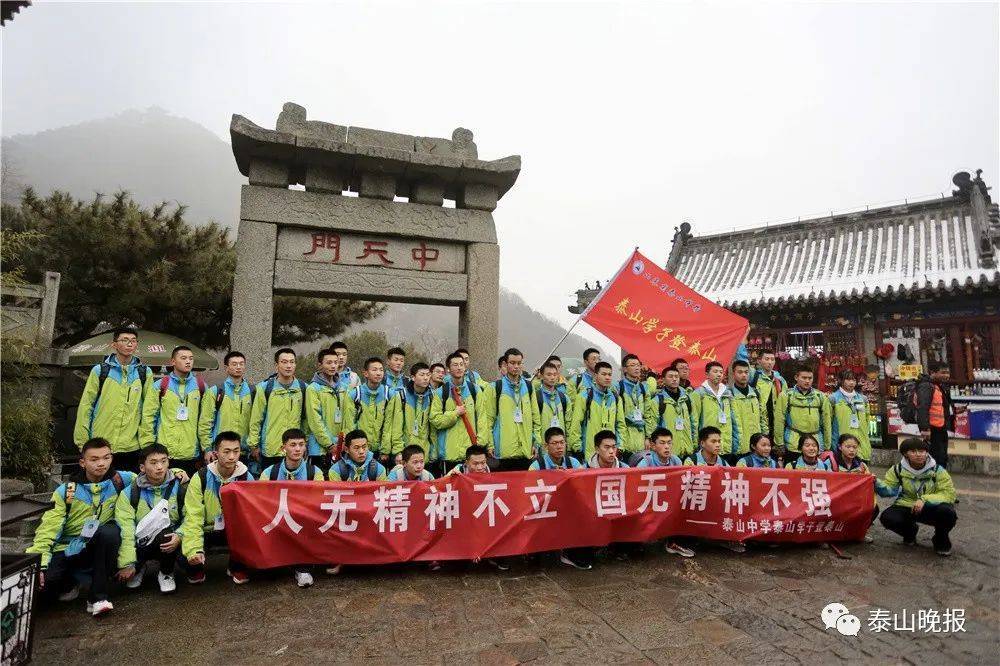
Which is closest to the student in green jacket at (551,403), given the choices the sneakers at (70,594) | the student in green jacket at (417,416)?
the student in green jacket at (417,416)

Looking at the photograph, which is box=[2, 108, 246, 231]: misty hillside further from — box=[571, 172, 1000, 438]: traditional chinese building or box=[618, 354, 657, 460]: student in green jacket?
box=[618, 354, 657, 460]: student in green jacket

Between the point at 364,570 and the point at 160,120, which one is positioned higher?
the point at 160,120

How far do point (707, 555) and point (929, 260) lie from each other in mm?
12073

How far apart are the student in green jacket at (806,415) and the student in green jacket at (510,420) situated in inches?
126

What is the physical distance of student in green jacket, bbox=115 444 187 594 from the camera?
410 cm

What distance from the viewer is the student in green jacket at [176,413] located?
199 inches

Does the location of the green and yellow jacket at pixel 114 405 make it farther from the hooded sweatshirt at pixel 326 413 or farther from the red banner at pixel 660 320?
the red banner at pixel 660 320

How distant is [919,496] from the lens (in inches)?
220

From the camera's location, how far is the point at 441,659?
321cm

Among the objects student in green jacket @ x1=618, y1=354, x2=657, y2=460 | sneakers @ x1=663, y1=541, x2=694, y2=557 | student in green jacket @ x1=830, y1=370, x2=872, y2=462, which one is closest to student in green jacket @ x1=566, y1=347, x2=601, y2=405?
student in green jacket @ x1=618, y1=354, x2=657, y2=460

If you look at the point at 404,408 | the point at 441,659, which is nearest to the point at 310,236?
the point at 404,408

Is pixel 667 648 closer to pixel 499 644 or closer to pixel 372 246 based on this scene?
pixel 499 644

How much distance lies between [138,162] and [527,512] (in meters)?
119

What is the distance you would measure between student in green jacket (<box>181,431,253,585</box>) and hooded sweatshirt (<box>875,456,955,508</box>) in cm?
623
